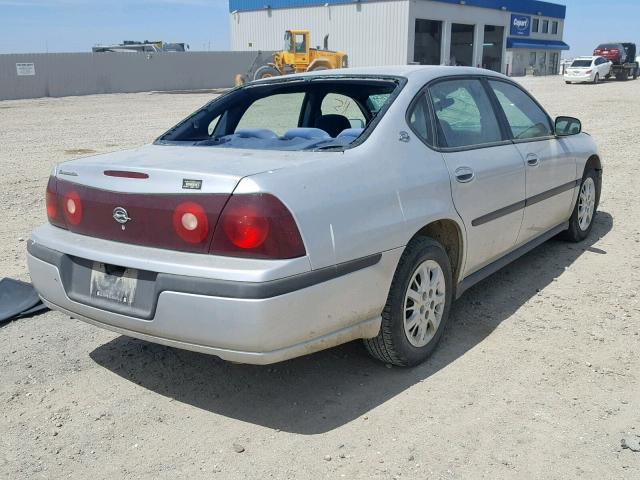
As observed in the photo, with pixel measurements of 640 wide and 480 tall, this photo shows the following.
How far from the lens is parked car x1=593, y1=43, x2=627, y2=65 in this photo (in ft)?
139

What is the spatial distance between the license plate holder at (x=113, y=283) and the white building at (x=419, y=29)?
40814 mm

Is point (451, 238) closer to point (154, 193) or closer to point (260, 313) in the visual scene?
point (260, 313)

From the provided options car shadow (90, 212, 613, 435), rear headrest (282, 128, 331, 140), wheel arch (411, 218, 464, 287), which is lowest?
car shadow (90, 212, 613, 435)

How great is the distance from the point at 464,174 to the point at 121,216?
194 cm

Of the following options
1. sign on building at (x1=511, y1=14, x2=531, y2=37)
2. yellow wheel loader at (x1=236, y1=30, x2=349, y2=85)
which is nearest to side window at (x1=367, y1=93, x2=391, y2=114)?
yellow wheel loader at (x1=236, y1=30, x2=349, y2=85)

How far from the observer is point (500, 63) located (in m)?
56.2

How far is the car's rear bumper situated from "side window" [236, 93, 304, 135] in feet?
5.76

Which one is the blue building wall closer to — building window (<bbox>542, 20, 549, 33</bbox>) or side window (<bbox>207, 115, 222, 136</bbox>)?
building window (<bbox>542, 20, 549, 33</bbox>)

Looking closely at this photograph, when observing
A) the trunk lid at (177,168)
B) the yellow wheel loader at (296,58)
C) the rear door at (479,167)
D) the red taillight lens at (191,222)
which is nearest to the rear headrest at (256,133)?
the trunk lid at (177,168)

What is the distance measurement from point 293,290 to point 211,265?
1.20ft

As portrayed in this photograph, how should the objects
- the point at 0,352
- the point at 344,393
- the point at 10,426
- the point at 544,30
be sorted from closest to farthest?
the point at 10,426
the point at 344,393
the point at 0,352
the point at 544,30

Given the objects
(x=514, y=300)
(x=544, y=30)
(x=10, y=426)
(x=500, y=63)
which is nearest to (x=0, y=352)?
(x=10, y=426)

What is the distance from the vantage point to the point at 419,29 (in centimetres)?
5400

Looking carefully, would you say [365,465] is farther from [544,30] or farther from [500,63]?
[544,30]
